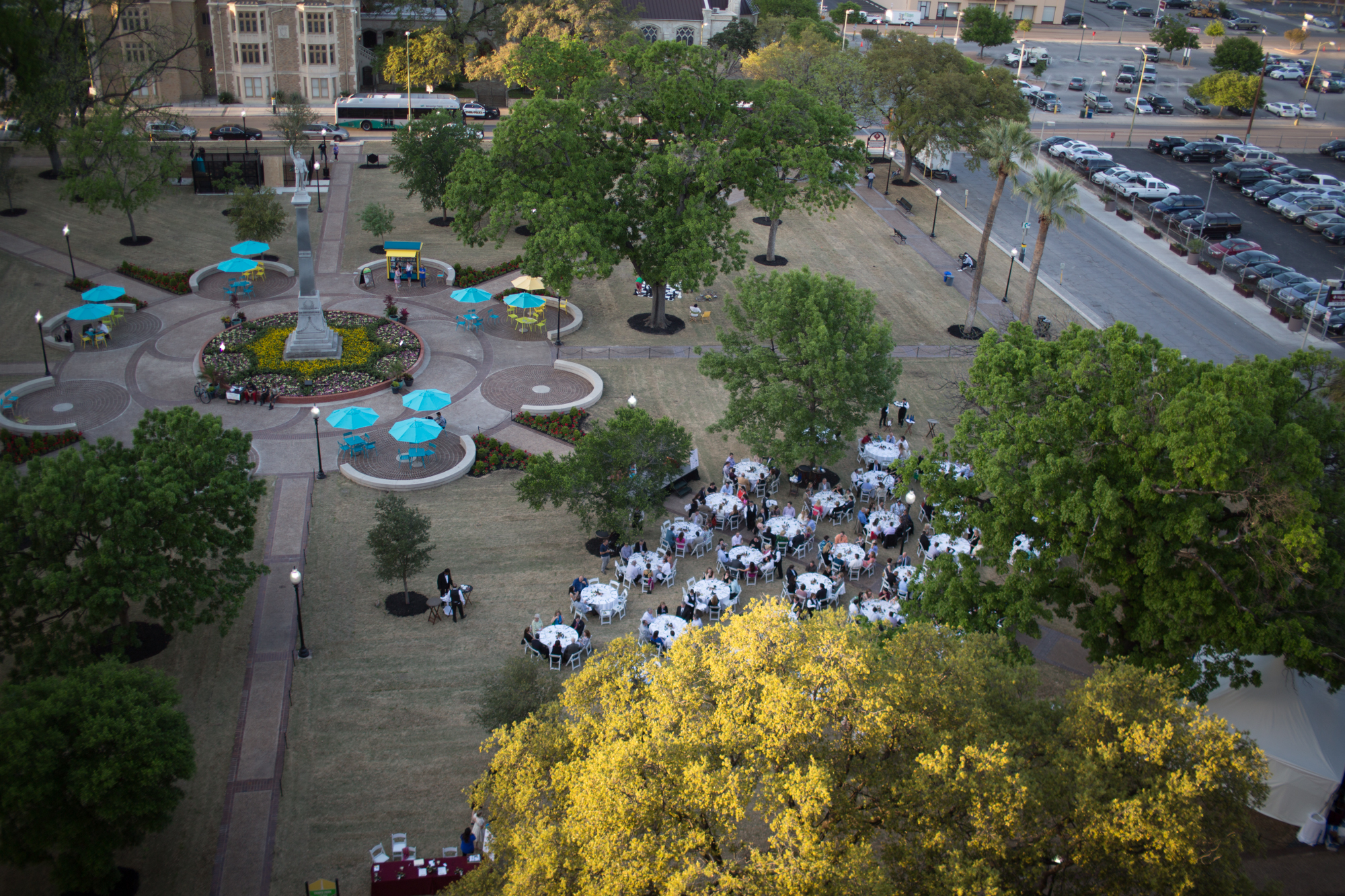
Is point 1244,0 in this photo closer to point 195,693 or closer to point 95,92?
point 95,92

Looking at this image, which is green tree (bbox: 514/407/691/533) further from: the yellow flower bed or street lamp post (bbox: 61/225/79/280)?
street lamp post (bbox: 61/225/79/280)

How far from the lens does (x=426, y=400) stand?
36781mm

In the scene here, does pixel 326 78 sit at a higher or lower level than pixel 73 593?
higher

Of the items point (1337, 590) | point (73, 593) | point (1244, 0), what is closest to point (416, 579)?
point (73, 593)

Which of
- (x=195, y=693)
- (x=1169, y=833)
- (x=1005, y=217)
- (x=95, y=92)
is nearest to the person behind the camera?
(x=1169, y=833)

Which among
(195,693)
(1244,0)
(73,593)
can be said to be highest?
(1244,0)

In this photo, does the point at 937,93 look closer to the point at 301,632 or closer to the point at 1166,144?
the point at 1166,144

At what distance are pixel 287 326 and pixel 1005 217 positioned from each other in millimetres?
42436

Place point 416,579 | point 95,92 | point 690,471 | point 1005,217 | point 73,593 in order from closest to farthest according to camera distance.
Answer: point 73,593
point 416,579
point 690,471
point 1005,217
point 95,92

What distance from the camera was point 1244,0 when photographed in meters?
143

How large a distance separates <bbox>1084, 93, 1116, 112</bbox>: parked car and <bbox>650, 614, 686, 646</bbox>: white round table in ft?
254

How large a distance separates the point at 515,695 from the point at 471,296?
1008 inches

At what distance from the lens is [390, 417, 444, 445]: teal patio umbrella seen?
34.5 m

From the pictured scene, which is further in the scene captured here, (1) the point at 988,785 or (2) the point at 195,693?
(2) the point at 195,693
